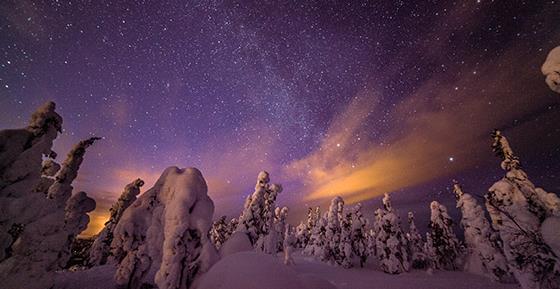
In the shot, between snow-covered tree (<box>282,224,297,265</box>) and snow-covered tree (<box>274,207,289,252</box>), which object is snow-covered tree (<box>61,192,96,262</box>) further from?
snow-covered tree (<box>274,207,289,252</box>)

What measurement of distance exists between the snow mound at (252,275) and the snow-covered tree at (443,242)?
4157 centimetres

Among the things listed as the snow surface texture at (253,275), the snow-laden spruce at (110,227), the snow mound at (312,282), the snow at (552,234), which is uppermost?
the snow-laden spruce at (110,227)

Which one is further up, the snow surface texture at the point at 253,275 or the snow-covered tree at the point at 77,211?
the snow-covered tree at the point at 77,211

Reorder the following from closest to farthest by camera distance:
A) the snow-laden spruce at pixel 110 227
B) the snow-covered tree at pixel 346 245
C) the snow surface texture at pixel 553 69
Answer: the snow surface texture at pixel 553 69 < the snow-laden spruce at pixel 110 227 < the snow-covered tree at pixel 346 245

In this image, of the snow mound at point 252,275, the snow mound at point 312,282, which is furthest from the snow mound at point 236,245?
the snow mound at point 312,282

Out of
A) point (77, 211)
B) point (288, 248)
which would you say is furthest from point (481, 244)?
point (77, 211)

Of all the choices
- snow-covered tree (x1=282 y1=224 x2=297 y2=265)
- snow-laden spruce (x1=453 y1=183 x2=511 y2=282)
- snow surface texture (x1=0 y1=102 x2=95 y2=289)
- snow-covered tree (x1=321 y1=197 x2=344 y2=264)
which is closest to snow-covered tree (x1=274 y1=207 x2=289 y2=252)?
snow-covered tree (x1=282 y1=224 x2=297 y2=265)

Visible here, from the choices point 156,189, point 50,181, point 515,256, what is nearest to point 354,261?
point 515,256

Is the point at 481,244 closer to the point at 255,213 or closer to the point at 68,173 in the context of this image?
the point at 255,213

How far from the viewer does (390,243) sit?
33219 mm

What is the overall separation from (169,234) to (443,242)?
1708 inches

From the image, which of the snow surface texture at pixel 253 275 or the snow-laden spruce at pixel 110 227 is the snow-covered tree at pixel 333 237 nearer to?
the snow-laden spruce at pixel 110 227

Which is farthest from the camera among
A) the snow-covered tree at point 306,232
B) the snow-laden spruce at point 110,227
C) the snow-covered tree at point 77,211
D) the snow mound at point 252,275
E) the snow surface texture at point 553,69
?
the snow-covered tree at point 306,232

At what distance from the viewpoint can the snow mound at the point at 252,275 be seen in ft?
19.8
